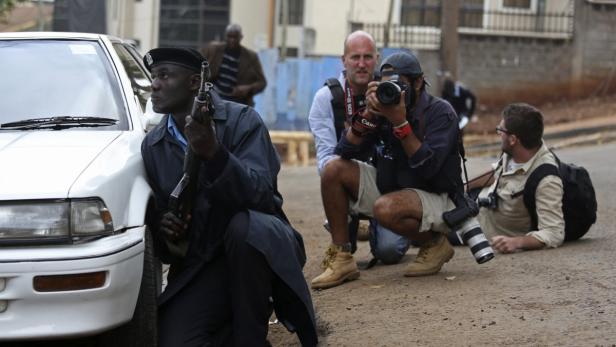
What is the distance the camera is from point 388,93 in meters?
5.50

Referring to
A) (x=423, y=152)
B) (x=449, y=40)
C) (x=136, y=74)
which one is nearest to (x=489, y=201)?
(x=423, y=152)

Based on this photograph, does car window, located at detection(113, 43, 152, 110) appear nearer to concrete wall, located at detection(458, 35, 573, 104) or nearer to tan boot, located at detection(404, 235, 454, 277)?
tan boot, located at detection(404, 235, 454, 277)

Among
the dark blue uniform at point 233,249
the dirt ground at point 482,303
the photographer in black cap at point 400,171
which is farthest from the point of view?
the photographer in black cap at point 400,171

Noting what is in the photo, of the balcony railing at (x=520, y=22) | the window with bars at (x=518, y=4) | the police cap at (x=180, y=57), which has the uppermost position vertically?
the window with bars at (x=518, y=4)

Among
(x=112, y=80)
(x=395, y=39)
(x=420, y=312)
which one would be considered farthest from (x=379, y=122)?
(x=395, y=39)

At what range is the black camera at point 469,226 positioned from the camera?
19.3 ft

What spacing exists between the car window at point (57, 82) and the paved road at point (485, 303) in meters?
1.50

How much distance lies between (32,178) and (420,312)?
214cm

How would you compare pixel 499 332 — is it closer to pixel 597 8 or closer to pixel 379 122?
pixel 379 122

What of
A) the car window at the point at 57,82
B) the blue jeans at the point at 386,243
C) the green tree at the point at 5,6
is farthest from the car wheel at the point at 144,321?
the green tree at the point at 5,6

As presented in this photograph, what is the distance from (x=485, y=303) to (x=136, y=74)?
2.27 meters

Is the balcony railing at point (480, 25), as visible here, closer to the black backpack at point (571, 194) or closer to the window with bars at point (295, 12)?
the window with bars at point (295, 12)

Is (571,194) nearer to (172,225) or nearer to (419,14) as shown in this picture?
(172,225)

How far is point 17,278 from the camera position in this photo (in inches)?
155
